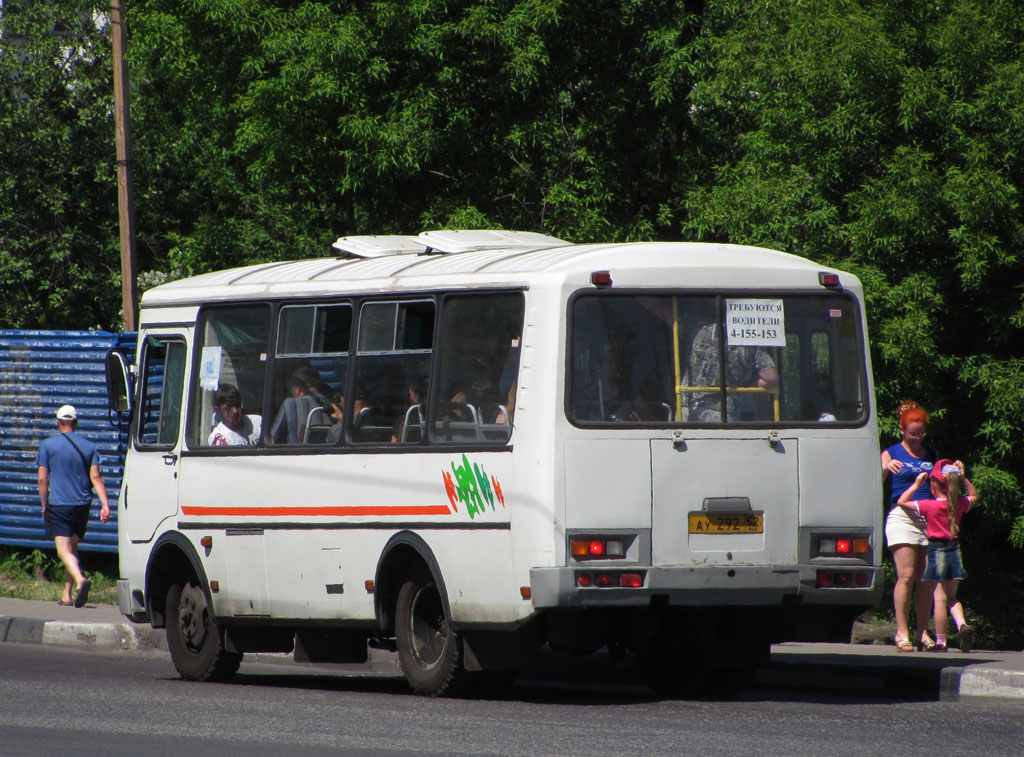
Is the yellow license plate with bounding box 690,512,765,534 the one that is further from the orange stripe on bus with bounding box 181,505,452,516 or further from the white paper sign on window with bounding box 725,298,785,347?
the orange stripe on bus with bounding box 181,505,452,516

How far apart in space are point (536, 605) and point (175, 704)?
7.00ft

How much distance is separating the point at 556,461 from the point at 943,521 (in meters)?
4.03

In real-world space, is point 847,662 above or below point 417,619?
below

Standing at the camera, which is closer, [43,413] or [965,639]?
[965,639]

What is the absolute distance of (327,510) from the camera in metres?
11.0

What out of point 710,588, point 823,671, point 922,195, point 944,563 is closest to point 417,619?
point 710,588

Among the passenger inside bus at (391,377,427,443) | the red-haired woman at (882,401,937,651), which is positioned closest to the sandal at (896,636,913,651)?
the red-haired woman at (882,401,937,651)

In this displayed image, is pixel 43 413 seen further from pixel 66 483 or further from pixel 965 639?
pixel 965 639

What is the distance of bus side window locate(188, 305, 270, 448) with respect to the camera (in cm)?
1168

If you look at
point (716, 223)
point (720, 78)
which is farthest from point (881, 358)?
point (720, 78)

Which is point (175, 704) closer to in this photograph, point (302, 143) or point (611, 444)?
point (611, 444)

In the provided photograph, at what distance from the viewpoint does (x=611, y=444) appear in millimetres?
9719

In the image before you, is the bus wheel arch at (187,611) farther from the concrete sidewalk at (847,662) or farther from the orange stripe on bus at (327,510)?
the concrete sidewalk at (847,662)

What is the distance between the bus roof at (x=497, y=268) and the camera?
10070 millimetres
